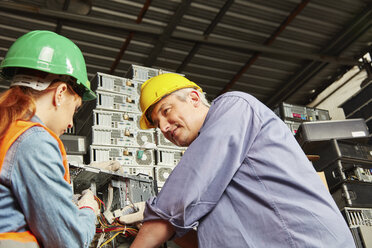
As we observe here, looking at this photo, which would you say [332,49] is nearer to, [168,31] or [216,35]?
[216,35]

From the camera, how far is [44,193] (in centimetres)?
133

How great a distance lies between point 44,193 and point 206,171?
0.64 m

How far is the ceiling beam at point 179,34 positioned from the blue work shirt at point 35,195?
17.2 ft

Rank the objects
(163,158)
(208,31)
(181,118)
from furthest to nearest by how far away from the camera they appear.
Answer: (208,31), (163,158), (181,118)

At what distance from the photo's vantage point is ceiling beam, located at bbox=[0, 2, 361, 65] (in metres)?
5.98

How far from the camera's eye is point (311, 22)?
729 centimetres

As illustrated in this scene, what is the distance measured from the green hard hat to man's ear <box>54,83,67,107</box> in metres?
0.07

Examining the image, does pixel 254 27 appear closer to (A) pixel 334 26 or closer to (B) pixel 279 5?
(B) pixel 279 5

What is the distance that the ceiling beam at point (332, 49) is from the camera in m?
7.29

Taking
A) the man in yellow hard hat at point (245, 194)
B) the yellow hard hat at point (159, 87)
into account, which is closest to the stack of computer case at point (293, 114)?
the yellow hard hat at point (159, 87)

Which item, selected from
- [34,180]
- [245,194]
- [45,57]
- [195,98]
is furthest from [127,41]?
[34,180]

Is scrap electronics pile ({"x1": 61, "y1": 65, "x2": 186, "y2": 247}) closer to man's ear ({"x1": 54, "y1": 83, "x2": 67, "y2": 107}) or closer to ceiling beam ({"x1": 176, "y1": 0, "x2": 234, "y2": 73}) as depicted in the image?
man's ear ({"x1": 54, "y1": 83, "x2": 67, "y2": 107})

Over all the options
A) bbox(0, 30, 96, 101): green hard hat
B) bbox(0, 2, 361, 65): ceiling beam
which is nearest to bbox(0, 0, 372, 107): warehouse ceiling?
bbox(0, 2, 361, 65): ceiling beam

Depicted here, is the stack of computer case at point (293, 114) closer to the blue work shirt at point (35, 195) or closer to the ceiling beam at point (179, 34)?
the ceiling beam at point (179, 34)
